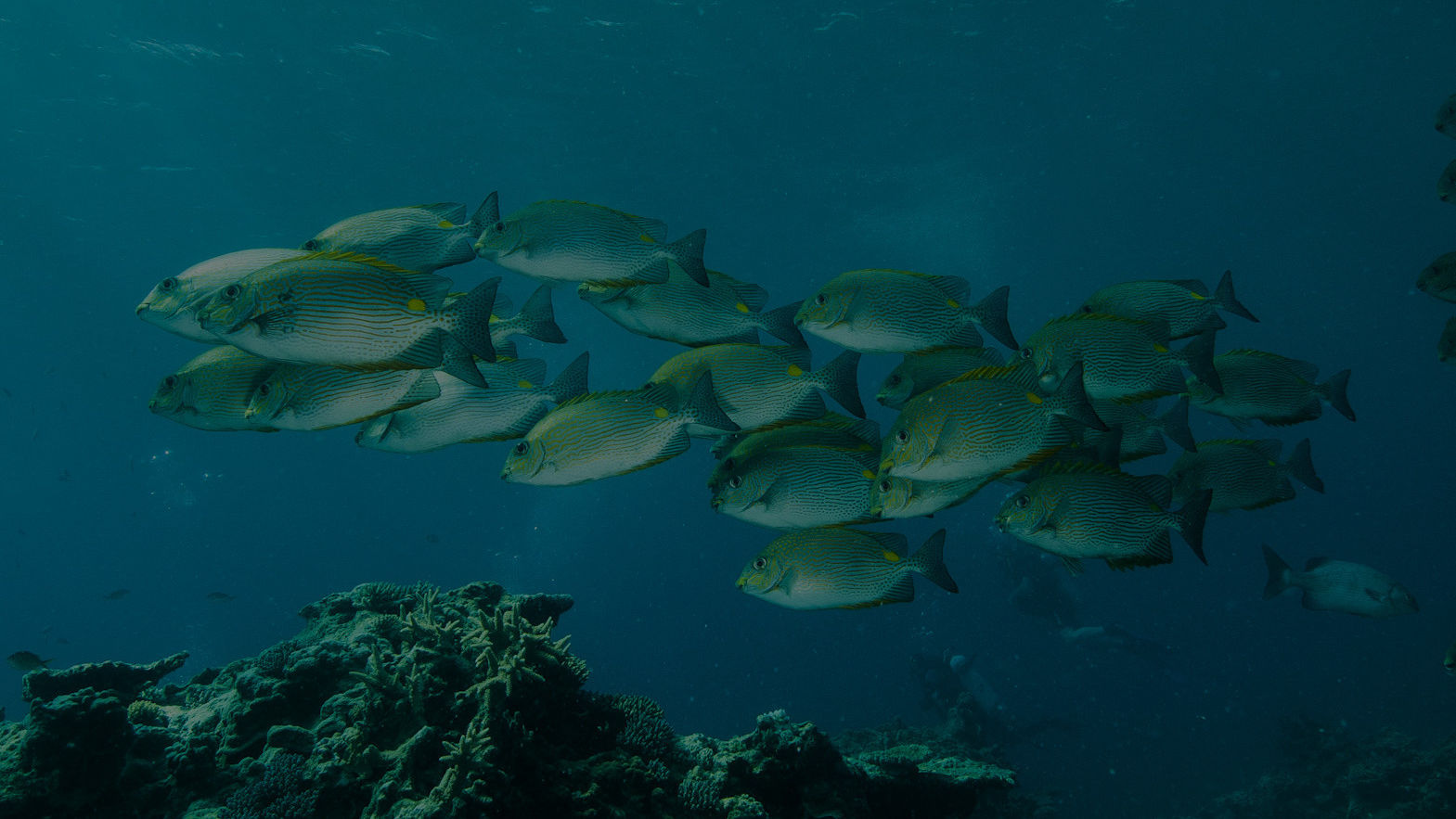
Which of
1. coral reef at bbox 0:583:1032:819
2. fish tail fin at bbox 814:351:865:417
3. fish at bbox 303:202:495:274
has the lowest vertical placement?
coral reef at bbox 0:583:1032:819

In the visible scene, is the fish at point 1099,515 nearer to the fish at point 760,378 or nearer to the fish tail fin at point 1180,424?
the fish tail fin at point 1180,424

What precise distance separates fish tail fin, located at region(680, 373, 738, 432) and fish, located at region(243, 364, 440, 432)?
44.3 inches

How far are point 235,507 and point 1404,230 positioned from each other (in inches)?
4867

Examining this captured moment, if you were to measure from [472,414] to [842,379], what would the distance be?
1.76 meters

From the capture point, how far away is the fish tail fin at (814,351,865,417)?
323 centimetres

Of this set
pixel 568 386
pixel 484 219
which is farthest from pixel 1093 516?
pixel 484 219

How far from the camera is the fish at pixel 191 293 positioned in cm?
245

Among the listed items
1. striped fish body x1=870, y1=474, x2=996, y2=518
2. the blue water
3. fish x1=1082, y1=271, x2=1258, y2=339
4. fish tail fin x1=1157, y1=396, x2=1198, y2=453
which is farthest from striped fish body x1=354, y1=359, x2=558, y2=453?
the blue water

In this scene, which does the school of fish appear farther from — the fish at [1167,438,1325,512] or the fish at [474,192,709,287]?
the fish at [1167,438,1325,512]

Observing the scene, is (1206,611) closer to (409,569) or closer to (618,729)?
(618,729)

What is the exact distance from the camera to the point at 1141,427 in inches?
165

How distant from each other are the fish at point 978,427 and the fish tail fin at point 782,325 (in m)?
0.72

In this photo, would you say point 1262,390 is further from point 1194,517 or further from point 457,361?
point 457,361

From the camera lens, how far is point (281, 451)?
70.1 meters
